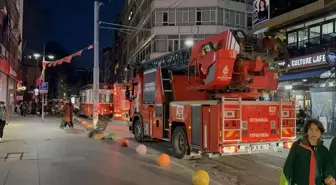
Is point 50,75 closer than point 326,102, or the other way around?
point 326,102

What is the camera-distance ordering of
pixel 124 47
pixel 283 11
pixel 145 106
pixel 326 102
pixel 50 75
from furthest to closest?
1. pixel 50 75
2. pixel 124 47
3. pixel 283 11
4. pixel 326 102
5. pixel 145 106

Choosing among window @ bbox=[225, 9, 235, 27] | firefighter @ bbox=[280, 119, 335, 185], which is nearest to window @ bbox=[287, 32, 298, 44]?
window @ bbox=[225, 9, 235, 27]

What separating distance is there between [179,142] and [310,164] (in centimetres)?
749

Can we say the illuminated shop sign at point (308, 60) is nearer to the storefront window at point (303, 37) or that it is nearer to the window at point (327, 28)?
the window at point (327, 28)

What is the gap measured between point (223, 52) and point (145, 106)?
16.8ft

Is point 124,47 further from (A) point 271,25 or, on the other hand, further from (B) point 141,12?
(A) point 271,25

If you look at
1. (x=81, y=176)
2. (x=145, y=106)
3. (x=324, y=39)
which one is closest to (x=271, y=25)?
(x=324, y=39)

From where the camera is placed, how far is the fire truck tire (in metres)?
11.0

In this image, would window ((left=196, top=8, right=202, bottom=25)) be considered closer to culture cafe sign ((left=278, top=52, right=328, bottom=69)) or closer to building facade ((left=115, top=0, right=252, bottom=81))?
building facade ((left=115, top=0, right=252, bottom=81))

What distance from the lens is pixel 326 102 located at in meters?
19.0

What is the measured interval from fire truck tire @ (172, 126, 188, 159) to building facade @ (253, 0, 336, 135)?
6.97 meters

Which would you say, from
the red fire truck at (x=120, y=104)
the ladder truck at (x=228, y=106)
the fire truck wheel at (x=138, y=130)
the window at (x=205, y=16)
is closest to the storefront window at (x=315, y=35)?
the red fire truck at (x=120, y=104)

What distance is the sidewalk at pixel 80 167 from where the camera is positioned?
796 cm

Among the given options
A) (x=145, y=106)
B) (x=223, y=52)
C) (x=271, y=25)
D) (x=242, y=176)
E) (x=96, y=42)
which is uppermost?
(x=271, y=25)
